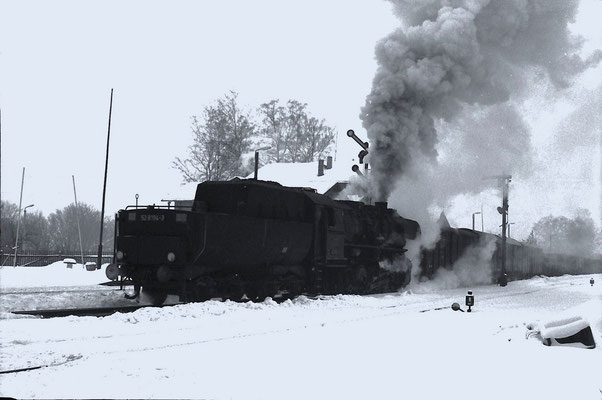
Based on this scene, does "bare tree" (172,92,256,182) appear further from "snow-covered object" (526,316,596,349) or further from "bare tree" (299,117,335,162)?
"snow-covered object" (526,316,596,349)

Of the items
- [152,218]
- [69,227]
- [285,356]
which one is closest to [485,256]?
[152,218]

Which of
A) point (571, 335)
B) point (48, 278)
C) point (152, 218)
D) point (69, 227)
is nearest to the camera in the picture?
point (571, 335)

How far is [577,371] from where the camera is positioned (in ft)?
27.7

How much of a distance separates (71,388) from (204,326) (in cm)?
463

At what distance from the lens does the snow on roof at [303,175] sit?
160 feet

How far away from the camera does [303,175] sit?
164 feet

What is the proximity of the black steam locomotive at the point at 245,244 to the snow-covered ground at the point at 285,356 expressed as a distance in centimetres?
112

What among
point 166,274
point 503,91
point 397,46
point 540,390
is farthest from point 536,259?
point 540,390

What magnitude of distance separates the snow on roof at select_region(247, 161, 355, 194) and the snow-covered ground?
34.9 metres

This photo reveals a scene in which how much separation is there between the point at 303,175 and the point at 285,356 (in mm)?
42123

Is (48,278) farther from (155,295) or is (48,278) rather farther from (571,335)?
(571,335)

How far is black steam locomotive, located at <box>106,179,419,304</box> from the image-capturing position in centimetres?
1308

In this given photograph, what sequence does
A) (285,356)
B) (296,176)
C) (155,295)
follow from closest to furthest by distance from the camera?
(285,356)
(155,295)
(296,176)

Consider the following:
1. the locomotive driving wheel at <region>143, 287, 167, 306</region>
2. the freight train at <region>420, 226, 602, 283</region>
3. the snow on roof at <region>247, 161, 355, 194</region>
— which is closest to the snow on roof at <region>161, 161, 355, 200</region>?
the snow on roof at <region>247, 161, 355, 194</region>
